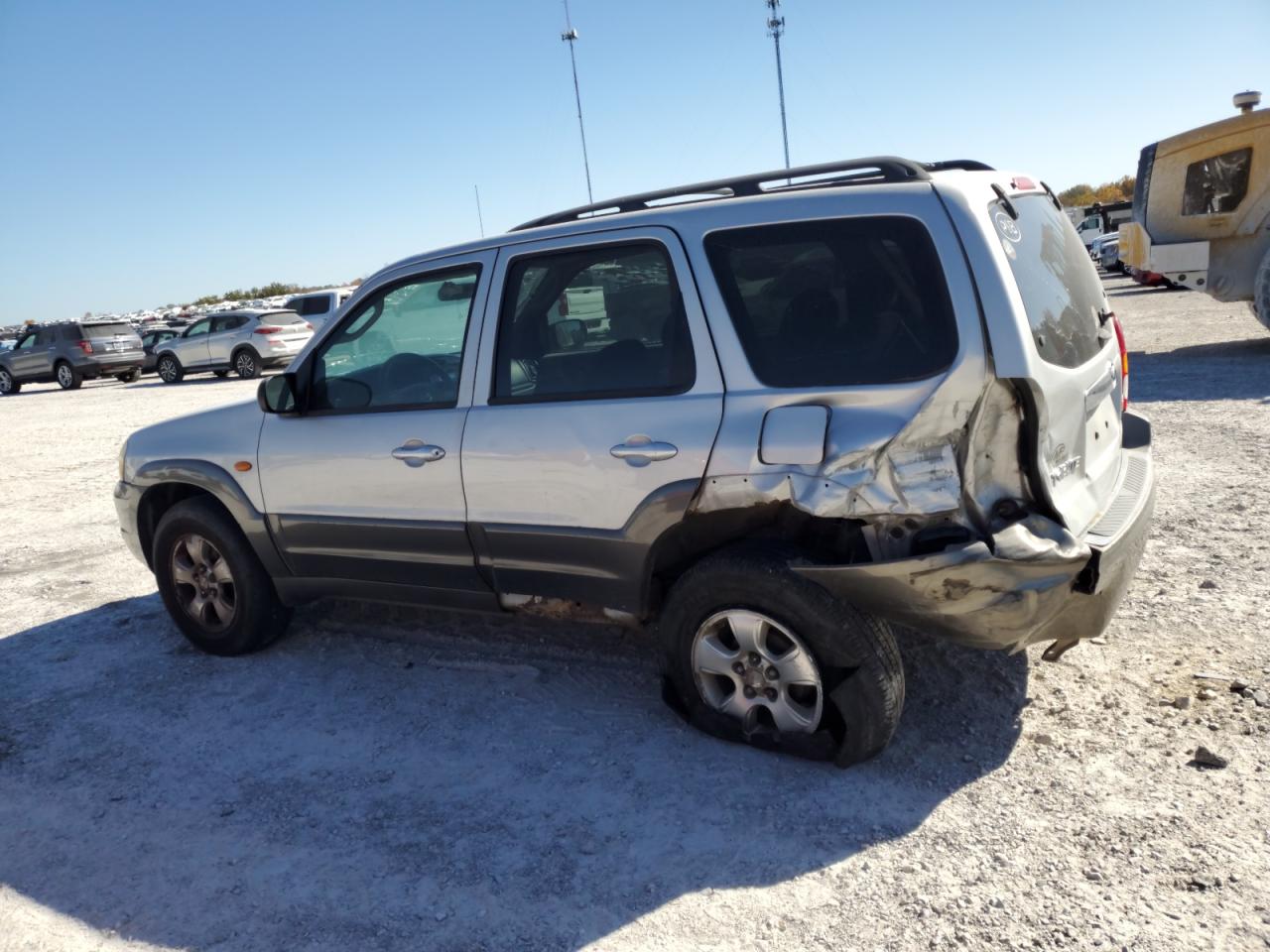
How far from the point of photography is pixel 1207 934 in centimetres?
256

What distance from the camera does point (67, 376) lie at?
26250 mm

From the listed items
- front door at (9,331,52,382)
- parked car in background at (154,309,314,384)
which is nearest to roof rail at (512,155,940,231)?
parked car in background at (154,309,314,384)

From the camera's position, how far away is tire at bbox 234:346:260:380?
23.7m

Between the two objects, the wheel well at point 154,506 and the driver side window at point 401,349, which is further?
the wheel well at point 154,506

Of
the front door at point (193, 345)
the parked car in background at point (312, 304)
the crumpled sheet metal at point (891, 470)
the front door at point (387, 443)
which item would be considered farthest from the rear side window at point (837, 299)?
the front door at point (193, 345)

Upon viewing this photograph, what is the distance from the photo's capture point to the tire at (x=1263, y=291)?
37.9 feet

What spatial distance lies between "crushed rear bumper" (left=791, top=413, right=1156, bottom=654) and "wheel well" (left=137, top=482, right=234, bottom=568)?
11.5ft

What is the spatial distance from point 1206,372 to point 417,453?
10020 millimetres

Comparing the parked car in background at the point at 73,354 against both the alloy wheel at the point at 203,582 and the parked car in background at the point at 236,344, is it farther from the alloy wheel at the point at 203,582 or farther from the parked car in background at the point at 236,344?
the alloy wheel at the point at 203,582

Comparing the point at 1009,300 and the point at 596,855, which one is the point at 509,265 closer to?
the point at 1009,300

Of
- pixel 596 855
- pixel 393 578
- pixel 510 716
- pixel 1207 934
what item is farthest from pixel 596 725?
pixel 1207 934

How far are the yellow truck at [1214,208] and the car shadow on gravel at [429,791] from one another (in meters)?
9.73

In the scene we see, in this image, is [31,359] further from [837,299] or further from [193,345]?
[837,299]

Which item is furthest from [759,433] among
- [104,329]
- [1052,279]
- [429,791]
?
[104,329]
